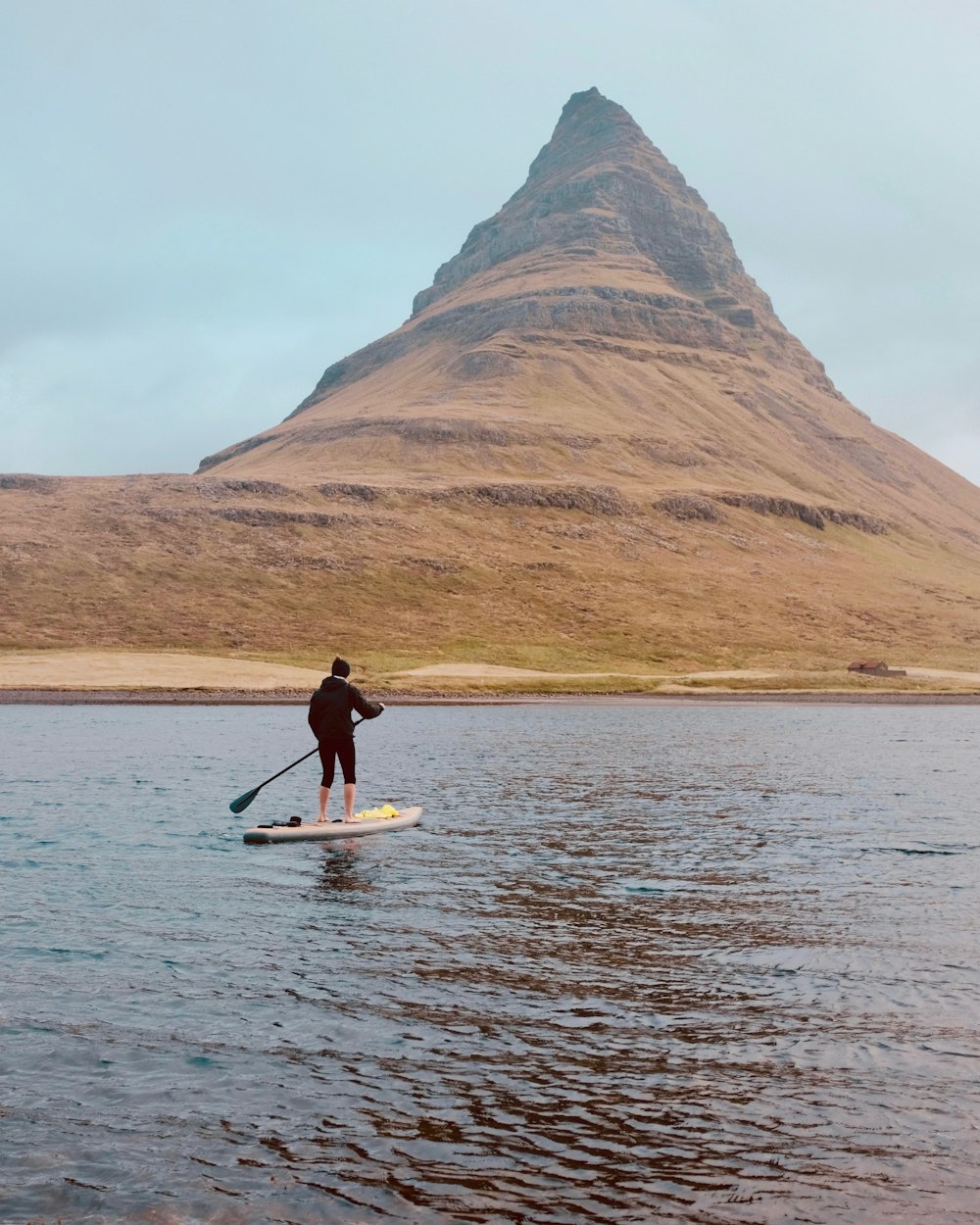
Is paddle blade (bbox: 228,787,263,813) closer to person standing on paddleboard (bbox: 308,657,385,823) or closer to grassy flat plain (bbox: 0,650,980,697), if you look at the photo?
person standing on paddleboard (bbox: 308,657,385,823)


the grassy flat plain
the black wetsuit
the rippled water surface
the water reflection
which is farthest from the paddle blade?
the grassy flat plain

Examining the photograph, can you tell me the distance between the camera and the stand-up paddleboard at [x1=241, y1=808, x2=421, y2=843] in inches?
910

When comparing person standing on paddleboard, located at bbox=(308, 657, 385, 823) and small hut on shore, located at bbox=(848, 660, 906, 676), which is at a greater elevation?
small hut on shore, located at bbox=(848, 660, 906, 676)

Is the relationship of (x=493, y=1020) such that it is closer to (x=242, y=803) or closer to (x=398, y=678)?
(x=242, y=803)

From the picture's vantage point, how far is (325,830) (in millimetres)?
23859

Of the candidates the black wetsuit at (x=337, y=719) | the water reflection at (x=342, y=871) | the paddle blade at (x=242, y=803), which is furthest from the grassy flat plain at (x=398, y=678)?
the water reflection at (x=342, y=871)

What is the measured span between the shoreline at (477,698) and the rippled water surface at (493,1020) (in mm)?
52344

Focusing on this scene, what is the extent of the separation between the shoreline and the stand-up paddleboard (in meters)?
54.2

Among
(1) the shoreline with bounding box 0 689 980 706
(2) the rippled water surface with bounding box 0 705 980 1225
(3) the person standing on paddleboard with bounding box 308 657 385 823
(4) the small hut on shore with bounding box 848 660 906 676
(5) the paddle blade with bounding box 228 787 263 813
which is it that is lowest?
(2) the rippled water surface with bounding box 0 705 980 1225

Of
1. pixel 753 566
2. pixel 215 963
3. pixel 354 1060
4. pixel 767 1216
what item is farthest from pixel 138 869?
pixel 753 566

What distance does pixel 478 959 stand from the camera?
13.8 m

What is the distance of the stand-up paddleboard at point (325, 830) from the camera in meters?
23.1

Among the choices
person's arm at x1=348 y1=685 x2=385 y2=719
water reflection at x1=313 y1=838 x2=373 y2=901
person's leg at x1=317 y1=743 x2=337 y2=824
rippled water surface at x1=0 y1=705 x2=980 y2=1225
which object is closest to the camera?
rippled water surface at x1=0 y1=705 x2=980 y2=1225

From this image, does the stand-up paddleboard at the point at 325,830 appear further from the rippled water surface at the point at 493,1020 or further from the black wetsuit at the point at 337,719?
the black wetsuit at the point at 337,719
